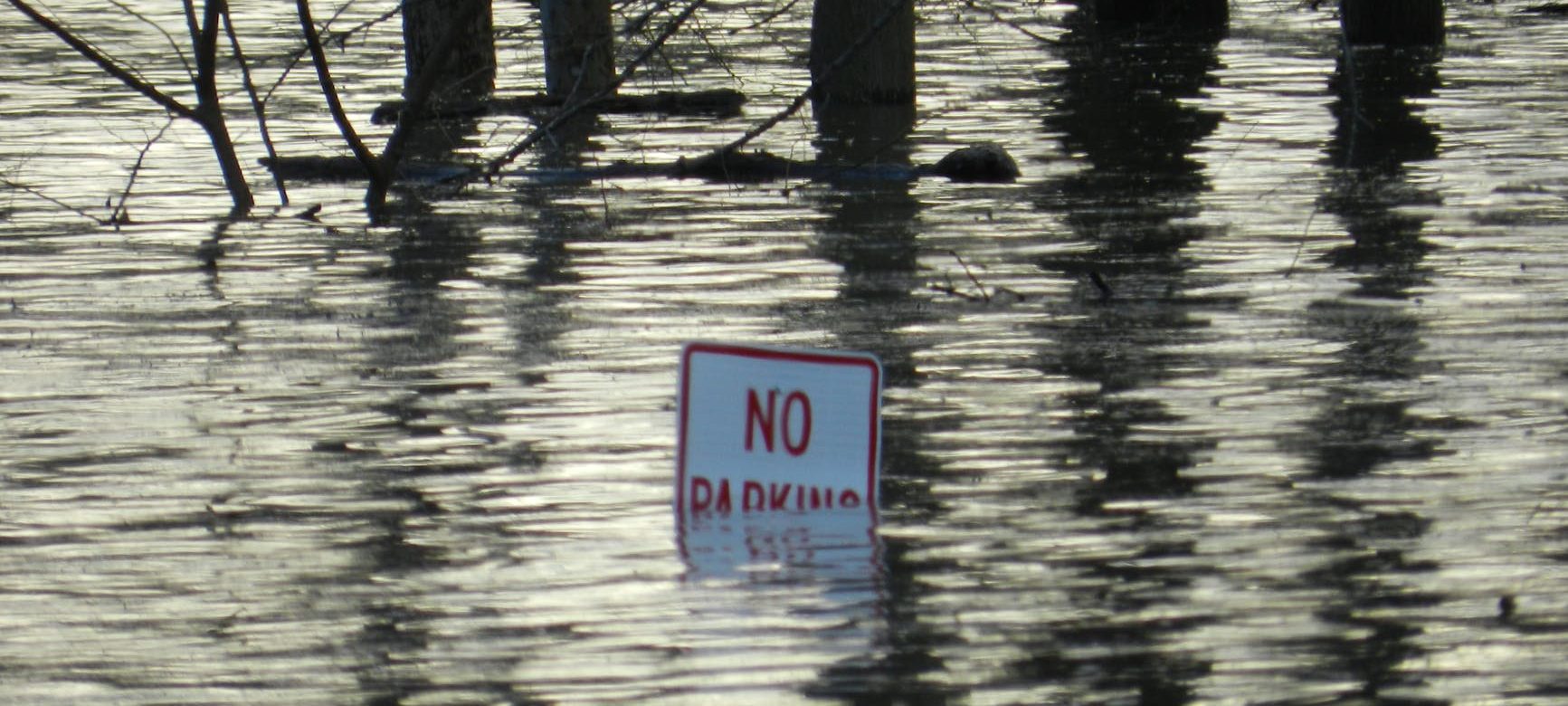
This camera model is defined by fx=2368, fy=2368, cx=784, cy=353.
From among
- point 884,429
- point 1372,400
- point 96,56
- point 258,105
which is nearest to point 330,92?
point 258,105

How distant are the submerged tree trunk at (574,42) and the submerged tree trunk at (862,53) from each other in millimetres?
1379

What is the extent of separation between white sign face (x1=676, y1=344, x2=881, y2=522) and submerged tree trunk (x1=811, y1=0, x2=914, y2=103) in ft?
31.0

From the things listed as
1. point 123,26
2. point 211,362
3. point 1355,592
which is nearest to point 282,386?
point 211,362

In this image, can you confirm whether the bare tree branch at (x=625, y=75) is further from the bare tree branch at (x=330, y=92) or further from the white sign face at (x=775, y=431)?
the white sign face at (x=775, y=431)

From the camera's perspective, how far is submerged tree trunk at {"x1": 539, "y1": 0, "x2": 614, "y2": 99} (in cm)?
1534

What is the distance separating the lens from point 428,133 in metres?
14.6

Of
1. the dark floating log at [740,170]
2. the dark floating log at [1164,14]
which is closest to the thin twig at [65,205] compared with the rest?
the dark floating log at [740,170]

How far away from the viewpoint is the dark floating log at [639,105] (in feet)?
50.4

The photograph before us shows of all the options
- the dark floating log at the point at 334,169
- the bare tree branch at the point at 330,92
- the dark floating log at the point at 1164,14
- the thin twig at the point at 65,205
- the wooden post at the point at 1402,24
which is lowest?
the dark floating log at the point at 1164,14

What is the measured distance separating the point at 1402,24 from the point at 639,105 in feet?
25.5

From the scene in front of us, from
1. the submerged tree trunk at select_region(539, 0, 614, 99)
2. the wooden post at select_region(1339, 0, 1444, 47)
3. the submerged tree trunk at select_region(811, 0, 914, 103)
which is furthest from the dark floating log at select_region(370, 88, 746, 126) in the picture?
the wooden post at select_region(1339, 0, 1444, 47)

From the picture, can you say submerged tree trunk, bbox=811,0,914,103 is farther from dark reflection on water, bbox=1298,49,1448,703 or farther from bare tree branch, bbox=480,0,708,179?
bare tree branch, bbox=480,0,708,179

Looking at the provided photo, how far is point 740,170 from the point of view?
12195 millimetres

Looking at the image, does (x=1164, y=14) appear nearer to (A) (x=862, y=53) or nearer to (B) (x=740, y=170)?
(A) (x=862, y=53)
